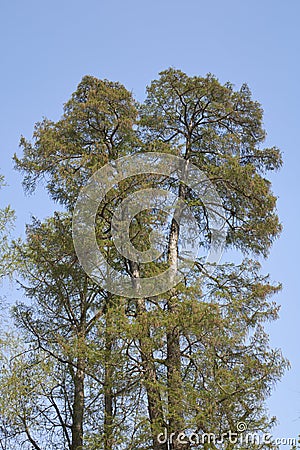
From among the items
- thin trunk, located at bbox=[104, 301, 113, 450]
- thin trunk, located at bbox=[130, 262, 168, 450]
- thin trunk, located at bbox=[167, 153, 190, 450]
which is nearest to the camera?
thin trunk, located at bbox=[167, 153, 190, 450]

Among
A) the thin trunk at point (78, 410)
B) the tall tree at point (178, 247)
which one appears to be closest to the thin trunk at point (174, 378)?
the tall tree at point (178, 247)

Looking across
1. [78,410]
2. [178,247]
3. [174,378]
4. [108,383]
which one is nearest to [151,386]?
[174,378]

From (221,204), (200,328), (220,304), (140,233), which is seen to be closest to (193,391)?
(200,328)

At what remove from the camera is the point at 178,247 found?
545 inches

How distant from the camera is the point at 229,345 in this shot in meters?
11.3

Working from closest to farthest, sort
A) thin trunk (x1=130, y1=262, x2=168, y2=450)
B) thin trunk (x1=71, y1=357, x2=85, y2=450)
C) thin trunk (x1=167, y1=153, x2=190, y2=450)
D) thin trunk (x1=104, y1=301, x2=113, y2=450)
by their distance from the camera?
thin trunk (x1=167, y1=153, x2=190, y2=450)
thin trunk (x1=130, y1=262, x2=168, y2=450)
thin trunk (x1=104, y1=301, x2=113, y2=450)
thin trunk (x1=71, y1=357, x2=85, y2=450)

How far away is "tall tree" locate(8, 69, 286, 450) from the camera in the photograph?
10.8 meters

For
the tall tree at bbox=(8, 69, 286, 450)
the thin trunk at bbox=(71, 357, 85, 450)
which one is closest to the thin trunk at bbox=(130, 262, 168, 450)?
the tall tree at bbox=(8, 69, 286, 450)

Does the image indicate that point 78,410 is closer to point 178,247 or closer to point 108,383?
point 108,383

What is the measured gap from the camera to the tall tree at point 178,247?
425 inches

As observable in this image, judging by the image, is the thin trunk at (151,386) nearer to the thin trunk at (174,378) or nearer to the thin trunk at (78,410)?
the thin trunk at (174,378)

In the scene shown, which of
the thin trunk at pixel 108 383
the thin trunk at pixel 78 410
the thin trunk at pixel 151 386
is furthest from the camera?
the thin trunk at pixel 78 410

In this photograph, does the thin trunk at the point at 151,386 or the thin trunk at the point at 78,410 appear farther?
the thin trunk at the point at 78,410

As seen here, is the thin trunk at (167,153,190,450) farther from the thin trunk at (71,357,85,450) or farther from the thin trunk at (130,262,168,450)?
the thin trunk at (71,357,85,450)
